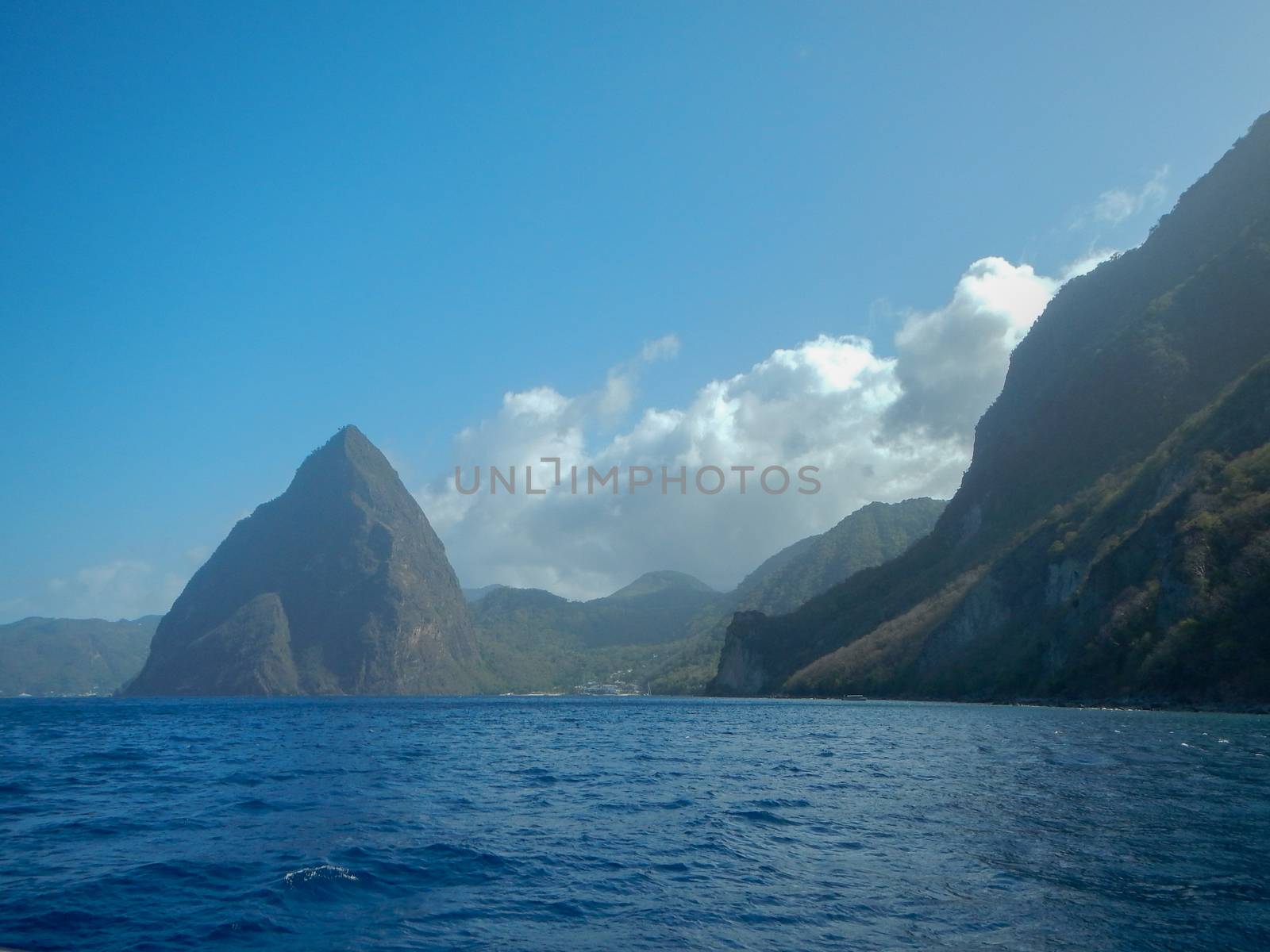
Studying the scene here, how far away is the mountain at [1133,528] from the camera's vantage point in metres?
87.7

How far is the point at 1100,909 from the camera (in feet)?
57.2

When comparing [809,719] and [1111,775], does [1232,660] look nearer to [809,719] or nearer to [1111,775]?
[809,719]

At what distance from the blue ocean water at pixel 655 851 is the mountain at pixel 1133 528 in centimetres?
4368

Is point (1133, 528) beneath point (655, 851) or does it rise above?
above

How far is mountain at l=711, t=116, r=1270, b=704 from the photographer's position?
3452 inches

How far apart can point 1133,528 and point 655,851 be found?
10940 cm

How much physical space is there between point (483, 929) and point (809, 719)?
257 ft

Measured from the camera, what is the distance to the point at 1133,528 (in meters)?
113

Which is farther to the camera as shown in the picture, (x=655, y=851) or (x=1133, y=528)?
(x=1133, y=528)

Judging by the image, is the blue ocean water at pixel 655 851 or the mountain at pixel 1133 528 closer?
the blue ocean water at pixel 655 851

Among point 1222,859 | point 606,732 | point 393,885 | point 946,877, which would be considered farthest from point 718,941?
point 606,732

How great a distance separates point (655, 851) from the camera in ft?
79.1

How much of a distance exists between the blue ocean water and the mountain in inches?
1720

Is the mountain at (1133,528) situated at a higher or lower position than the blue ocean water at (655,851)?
higher
